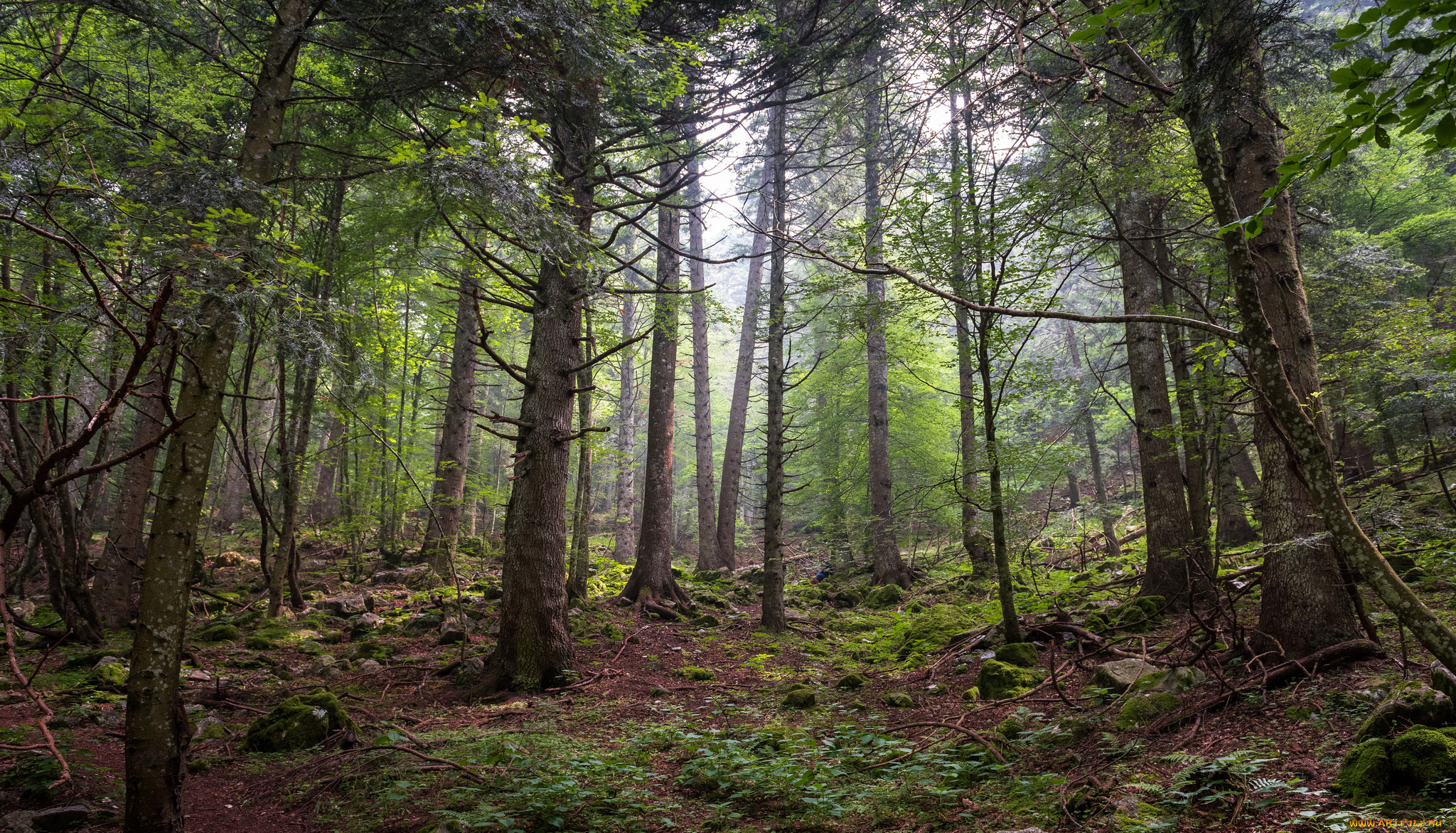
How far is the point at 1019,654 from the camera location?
21.2ft

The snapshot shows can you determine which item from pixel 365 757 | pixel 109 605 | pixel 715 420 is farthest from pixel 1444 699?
pixel 715 420

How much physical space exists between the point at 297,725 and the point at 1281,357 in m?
7.84

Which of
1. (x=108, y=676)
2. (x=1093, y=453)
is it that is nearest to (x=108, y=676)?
(x=108, y=676)

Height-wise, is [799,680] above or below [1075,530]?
below

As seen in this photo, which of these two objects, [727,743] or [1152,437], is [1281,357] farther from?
[727,743]

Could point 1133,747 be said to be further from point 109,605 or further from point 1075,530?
point 1075,530

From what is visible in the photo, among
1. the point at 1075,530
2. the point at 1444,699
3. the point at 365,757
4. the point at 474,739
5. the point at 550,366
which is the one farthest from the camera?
the point at 1075,530

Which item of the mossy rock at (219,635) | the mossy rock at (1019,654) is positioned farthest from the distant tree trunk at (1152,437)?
the mossy rock at (219,635)

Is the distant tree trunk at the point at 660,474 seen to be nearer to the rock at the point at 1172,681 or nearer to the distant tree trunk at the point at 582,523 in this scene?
the distant tree trunk at the point at 582,523

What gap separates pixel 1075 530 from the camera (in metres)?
15.3

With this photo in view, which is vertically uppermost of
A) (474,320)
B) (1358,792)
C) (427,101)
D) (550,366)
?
(427,101)

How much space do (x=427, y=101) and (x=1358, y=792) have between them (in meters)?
9.75

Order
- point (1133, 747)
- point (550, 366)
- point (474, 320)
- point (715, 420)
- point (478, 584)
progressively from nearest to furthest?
point (1133, 747)
point (550, 366)
point (478, 584)
point (474, 320)
point (715, 420)

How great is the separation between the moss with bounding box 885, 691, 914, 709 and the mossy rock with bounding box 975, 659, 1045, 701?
2.27 ft
